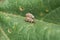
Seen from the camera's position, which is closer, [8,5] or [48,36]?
[48,36]

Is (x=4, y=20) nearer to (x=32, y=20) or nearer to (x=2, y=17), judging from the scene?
(x=2, y=17)

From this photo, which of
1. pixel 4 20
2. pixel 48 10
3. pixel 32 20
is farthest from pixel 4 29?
pixel 48 10

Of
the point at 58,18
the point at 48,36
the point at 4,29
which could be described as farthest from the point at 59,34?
the point at 4,29

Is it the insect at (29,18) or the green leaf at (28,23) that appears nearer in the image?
the green leaf at (28,23)

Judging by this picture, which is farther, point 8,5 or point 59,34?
point 8,5

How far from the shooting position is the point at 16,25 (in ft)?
10.2

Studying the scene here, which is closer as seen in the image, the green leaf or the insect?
the green leaf

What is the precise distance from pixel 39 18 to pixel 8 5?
379mm

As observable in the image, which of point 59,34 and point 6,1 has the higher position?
point 6,1

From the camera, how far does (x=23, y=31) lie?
3082mm

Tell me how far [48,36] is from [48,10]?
1.19ft

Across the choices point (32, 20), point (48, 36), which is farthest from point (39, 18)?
point (48, 36)

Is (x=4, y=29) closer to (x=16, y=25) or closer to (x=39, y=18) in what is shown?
(x=16, y=25)

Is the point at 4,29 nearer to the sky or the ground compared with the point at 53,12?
nearer to the ground
